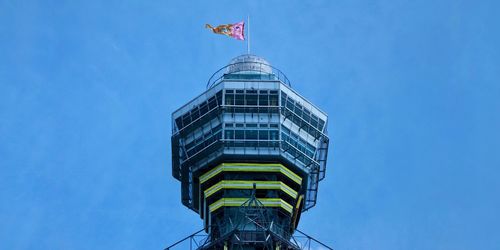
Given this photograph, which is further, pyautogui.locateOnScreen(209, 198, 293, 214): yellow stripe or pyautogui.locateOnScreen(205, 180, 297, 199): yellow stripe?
pyautogui.locateOnScreen(205, 180, 297, 199): yellow stripe

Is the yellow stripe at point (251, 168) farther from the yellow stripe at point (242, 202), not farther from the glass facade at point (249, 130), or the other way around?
the yellow stripe at point (242, 202)

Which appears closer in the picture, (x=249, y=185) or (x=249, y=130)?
(x=249, y=185)

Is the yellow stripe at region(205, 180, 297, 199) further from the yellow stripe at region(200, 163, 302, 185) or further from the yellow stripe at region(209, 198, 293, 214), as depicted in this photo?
the yellow stripe at region(209, 198, 293, 214)

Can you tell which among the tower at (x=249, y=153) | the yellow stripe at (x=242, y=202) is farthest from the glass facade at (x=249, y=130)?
the yellow stripe at (x=242, y=202)

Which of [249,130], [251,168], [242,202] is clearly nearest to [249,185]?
[251,168]

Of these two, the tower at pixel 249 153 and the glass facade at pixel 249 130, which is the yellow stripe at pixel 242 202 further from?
the glass facade at pixel 249 130

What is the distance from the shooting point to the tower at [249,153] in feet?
607

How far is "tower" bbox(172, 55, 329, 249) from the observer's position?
185 meters

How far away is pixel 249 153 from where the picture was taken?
18900cm

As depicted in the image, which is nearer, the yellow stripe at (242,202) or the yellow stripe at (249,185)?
the yellow stripe at (242,202)

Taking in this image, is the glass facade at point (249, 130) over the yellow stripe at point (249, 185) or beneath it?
over

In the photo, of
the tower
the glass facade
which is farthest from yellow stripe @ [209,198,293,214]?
the glass facade

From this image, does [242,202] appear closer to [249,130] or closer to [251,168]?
[251,168]

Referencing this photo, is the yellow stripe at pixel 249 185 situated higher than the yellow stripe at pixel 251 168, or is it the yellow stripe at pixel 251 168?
the yellow stripe at pixel 251 168
